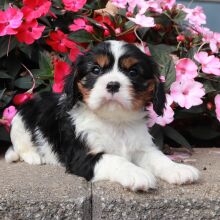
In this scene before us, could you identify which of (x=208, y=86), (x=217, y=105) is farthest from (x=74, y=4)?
(x=217, y=105)

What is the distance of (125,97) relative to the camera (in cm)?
291

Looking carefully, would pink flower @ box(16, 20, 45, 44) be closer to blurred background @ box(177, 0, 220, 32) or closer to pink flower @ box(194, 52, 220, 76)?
pink flower @ box(194, 52, 220, 76)

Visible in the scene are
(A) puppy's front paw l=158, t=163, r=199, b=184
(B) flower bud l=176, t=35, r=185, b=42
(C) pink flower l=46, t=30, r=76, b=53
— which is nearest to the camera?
(A) puppy's front paw l=158, t=163, r=199, b=184

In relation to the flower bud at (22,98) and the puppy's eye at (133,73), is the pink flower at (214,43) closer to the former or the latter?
the puppy's eye at (133,73)

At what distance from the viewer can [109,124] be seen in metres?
3.26

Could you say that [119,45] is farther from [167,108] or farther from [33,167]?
[33,167]

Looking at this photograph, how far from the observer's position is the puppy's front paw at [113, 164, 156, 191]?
104 inches

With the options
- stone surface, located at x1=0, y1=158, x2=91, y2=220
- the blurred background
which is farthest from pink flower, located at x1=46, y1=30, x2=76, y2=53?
the blurred background

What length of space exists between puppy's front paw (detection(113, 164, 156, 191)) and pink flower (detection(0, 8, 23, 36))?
1.37 meters

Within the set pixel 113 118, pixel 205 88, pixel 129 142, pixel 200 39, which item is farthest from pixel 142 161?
pixel 200 39

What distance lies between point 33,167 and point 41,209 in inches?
29.7

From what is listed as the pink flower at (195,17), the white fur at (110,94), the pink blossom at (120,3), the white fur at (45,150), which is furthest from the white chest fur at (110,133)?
the pink flower at (195,17)

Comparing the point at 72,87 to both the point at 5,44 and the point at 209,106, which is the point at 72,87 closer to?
the point at 5,44

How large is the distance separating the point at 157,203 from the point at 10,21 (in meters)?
1.70
